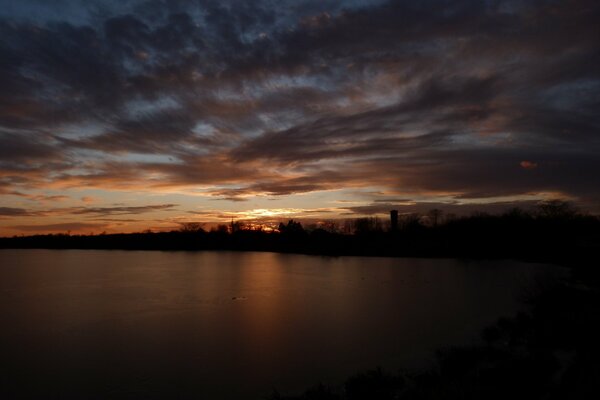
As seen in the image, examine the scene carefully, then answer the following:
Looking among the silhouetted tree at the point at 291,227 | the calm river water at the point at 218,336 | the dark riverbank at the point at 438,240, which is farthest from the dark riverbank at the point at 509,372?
the silhouetted tree at the point at 291,227

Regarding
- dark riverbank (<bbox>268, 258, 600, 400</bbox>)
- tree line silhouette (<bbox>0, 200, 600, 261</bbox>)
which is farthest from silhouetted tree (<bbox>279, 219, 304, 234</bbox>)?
dark riverbank (<bbox>268, 258, 600, 400</bbox>)

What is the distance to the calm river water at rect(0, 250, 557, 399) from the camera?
1245 centimetres

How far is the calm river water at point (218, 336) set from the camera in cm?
1245

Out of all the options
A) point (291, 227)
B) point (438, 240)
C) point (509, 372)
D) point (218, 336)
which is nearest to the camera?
point (509, 372)

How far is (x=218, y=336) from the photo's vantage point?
A: 18.0 meters

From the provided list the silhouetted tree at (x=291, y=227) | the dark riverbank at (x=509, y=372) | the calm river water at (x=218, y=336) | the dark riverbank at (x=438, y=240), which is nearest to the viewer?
the dark riverbank at (x=509, y=372)

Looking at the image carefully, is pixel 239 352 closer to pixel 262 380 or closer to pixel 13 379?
pixel 262 380

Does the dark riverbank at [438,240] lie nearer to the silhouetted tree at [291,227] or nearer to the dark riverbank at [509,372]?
the silhouetted tree at [291,227]

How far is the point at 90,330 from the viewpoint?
19250 mm

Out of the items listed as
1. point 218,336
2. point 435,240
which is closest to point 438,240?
point 435,240

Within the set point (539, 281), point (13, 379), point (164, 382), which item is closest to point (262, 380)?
point (164, 382)

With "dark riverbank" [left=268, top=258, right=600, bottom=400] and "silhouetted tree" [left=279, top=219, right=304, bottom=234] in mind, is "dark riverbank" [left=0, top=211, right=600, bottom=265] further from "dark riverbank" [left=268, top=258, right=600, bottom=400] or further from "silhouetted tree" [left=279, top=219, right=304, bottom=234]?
"dark riverbank" [left=268, top=258, right=600, bottom=400]

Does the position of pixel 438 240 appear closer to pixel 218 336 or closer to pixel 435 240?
pixel 435 240

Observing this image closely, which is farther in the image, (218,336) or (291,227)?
(291,227)
